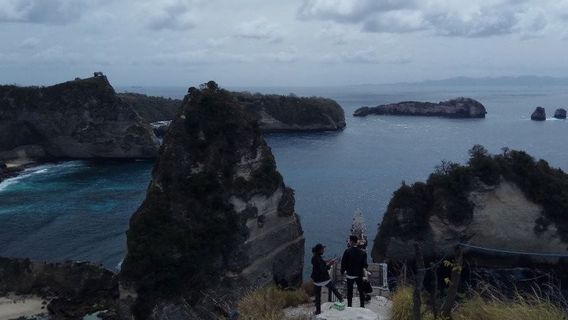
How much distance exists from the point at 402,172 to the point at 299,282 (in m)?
42.3

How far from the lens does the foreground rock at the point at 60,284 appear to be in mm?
34094

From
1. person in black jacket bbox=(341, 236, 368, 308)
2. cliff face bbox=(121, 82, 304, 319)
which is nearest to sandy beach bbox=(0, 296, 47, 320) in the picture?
cliff face bbox=(121, 82, 304, 319)

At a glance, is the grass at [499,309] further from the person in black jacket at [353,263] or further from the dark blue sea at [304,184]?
the dark blue sea at [304,184]

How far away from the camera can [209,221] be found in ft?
99.7

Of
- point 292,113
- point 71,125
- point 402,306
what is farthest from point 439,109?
point 402,306

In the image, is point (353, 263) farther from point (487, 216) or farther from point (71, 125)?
point (71, 125)

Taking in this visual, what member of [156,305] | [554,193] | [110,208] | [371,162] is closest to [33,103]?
[110,208]

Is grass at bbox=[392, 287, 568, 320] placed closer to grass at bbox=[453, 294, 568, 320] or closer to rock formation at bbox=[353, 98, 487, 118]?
grass at bbox=[453, 294, 568, 320]

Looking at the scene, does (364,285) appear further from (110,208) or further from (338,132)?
(338,132)

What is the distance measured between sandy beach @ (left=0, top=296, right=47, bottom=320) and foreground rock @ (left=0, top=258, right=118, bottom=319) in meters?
0.05

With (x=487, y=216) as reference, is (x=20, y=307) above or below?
below

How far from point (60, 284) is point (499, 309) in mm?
32155

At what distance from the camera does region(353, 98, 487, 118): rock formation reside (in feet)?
517

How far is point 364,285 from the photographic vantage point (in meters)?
15.1
